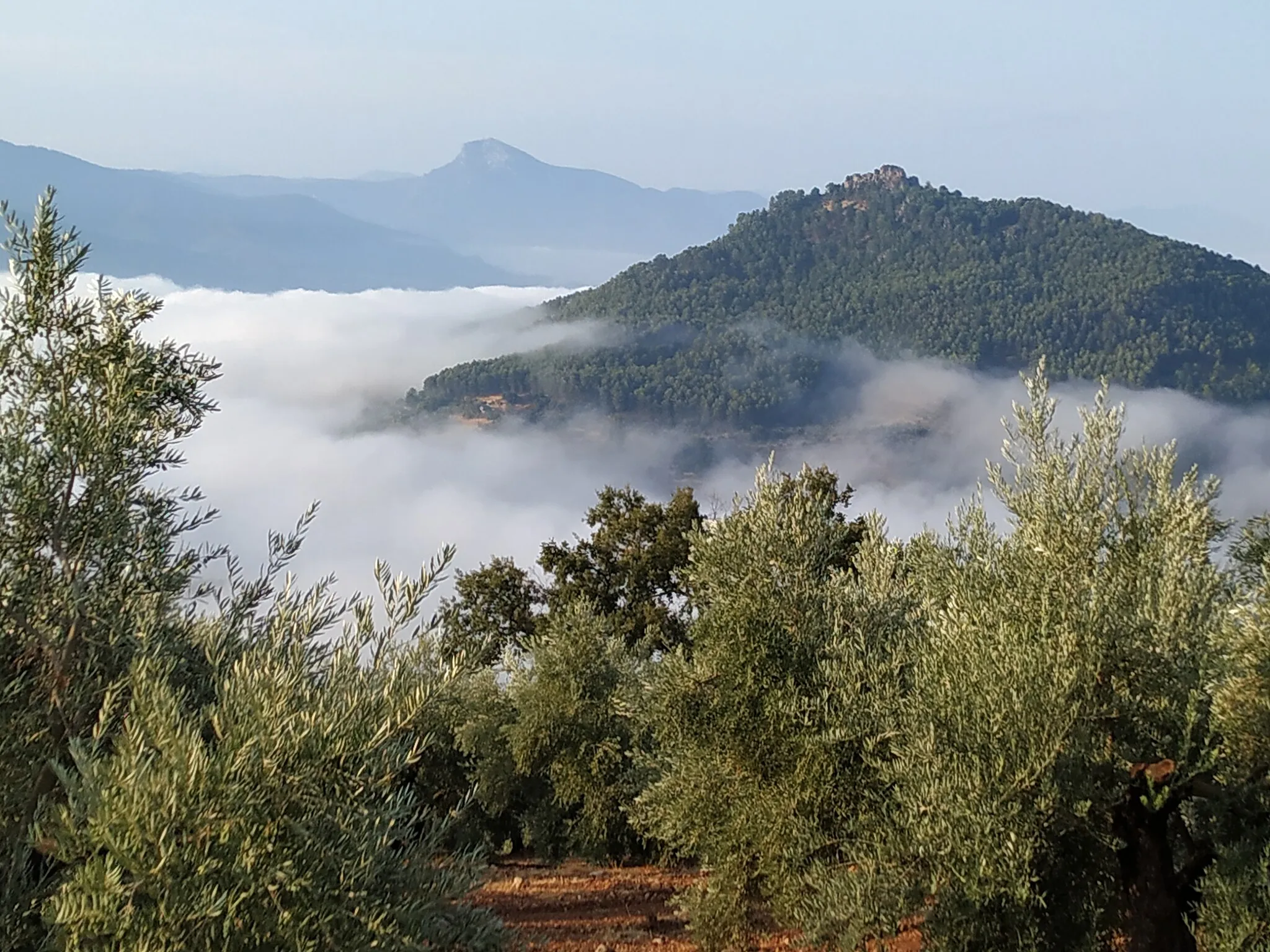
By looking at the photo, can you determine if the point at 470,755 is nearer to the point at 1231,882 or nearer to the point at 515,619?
the point at 515,619


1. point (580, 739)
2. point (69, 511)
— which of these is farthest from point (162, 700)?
point (580, 739)

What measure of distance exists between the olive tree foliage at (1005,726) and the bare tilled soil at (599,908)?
245 centimetres

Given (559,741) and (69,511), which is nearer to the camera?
(69,511)

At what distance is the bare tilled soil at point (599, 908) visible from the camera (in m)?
16.3

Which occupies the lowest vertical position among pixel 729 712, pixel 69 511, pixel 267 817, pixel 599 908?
pixel 599 908

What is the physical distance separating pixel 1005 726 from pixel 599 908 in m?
12.3

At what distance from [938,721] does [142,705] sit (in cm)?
704

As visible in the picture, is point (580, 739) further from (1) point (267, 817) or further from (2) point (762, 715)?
(1) point (267, 817)

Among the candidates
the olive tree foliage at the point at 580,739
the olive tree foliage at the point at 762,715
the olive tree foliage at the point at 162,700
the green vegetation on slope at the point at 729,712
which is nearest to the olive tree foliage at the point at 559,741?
the olive tree foliage at the point at 580,739

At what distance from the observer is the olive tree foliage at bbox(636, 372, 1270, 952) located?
9703mm

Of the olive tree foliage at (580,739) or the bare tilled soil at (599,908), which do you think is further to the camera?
the olive tree foliage at (580,739)

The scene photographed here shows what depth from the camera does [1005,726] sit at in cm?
976

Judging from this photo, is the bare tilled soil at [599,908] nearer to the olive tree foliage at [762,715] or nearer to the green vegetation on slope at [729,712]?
the olive tree foliage at [762,715]

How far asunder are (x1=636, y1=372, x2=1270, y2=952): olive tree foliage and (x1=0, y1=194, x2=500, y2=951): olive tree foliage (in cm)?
491
